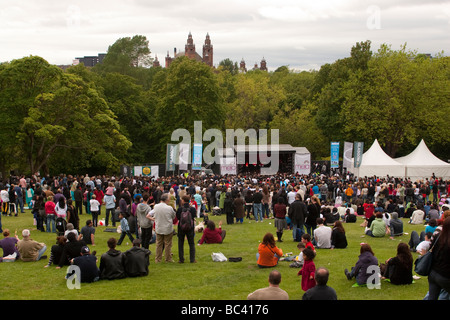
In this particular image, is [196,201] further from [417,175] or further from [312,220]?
[417,175]

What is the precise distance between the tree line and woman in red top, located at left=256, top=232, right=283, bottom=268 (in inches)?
925

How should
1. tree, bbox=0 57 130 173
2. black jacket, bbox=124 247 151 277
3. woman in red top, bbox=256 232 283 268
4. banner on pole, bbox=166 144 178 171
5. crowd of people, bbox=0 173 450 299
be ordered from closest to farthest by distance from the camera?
1. crowd of people, bbox=0 173 450 299
2. black jacket, bbox=124 247 151 277
3. woman in red top, bbox=256 232 283 268
4. tree, bbox=0 57 130 173
5. banner on pole, bbox=166 144 178 171

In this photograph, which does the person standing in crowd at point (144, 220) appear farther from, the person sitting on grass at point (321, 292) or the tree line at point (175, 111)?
the tree line at point (175, 111)

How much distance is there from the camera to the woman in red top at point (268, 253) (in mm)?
10680

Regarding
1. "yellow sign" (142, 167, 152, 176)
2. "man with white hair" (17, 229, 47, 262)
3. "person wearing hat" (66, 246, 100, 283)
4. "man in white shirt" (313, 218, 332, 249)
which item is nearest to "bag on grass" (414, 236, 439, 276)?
"person wearing hat" (66, 246, 100, 283)

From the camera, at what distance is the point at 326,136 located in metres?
52.8

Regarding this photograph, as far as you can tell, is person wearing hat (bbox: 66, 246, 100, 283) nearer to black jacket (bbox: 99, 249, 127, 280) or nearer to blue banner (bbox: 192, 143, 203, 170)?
black jacket (bbox: 99, 249, 127, 280)

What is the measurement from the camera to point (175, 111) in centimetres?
4772

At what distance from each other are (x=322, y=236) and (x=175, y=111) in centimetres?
3634

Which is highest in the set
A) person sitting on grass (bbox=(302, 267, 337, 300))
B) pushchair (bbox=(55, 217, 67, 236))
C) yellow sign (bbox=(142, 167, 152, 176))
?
person sitting on grass (bbox=(302, 267, 337, 300))

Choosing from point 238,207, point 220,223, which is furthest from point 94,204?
point 238,207

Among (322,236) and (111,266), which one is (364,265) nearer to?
(322,236)

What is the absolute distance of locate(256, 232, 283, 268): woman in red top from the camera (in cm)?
1068
